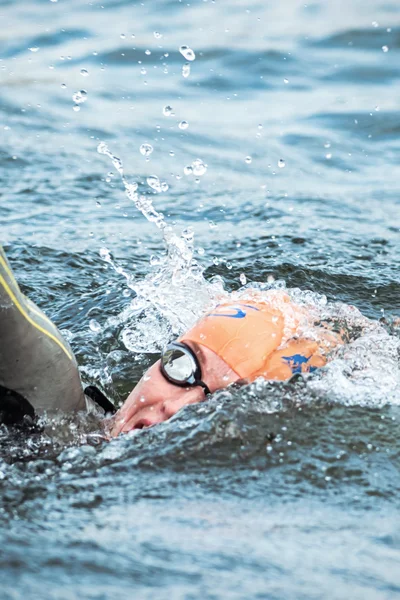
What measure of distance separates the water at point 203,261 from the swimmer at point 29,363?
0.39 feet

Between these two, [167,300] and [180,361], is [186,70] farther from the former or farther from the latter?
[180,361]

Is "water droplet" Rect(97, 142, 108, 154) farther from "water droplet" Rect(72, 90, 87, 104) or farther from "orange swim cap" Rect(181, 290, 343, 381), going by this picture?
"orange swim cap" Rect(181, 290, 343, 381)

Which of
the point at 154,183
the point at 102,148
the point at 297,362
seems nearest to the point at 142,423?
the point at 297,362

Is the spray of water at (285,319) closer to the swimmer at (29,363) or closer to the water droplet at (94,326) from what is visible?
the water droplet at (94,326)

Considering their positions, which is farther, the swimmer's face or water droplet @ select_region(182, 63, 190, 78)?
water droplet @ select_region(182, 63, 190, 78)

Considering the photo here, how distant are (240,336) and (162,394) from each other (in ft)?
1.45

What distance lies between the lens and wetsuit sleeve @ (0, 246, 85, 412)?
3.22 m

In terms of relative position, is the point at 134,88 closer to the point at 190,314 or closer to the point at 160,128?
the point at 160,128

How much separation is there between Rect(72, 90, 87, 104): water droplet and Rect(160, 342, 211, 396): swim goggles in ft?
21.5

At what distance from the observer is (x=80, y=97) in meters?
9.87

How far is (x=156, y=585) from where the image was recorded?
2363 millimetres

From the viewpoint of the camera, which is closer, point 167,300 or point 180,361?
point 180,361

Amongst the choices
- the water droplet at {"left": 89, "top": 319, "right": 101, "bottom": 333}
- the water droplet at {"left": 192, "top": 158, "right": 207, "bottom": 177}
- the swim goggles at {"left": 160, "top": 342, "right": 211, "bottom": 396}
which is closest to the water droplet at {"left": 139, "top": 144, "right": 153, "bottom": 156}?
the water droplet at {"left": 192, "top": 158, "right": 207, "bottom": 177}

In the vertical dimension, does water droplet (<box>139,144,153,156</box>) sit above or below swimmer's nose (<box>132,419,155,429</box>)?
below
